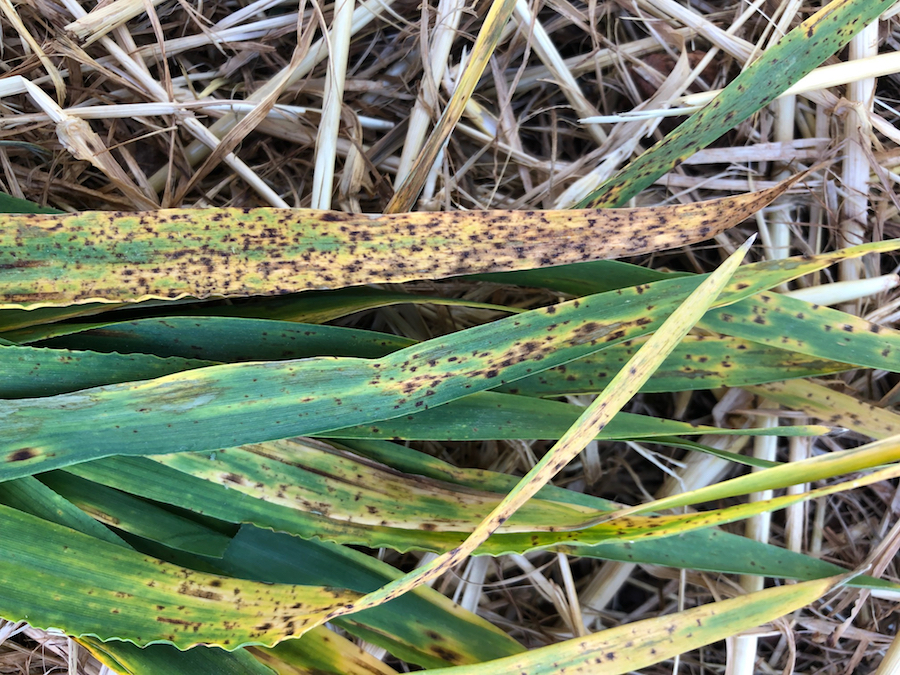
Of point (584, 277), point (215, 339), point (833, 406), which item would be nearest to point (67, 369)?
point (215, 339)

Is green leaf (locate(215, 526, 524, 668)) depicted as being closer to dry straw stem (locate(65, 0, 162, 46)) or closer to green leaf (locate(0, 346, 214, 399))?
green leaf (locate(0, 346, 214, 399))

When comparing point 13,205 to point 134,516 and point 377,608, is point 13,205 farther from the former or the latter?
point 377,608

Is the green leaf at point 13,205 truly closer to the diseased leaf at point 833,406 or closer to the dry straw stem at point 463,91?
the dry straw stem at point 463,91

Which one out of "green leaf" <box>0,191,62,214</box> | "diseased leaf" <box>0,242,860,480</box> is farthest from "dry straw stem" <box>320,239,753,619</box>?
"green leaf" <box>0,191,62,214</box>

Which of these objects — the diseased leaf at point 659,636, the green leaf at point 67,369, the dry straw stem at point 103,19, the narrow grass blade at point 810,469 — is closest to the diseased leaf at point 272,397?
the green leaf at point 67,369

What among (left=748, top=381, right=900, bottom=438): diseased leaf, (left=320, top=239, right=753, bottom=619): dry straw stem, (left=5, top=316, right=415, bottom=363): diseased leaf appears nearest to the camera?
(left=320, top=239, right=753, bottom=619): dry straw stem

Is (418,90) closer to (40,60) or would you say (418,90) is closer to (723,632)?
(40,60)

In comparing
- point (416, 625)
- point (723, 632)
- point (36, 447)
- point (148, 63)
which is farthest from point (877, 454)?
point (148, 63)
